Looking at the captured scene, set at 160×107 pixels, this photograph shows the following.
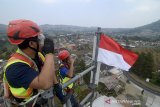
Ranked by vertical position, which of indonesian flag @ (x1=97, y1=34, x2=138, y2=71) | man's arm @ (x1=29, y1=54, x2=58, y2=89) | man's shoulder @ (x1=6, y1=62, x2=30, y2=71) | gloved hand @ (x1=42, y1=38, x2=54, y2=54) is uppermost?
gloved hand @ (x1=42, y1=38, x2=54, y2=54)

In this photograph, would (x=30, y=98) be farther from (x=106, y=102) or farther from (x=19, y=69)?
(x=106, y=102)

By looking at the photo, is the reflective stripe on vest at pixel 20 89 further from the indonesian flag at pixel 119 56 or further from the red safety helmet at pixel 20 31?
the indonesian flag at pixel 119 56

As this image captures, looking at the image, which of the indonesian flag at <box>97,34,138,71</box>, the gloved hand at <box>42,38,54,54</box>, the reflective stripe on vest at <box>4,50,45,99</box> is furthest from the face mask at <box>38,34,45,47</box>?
the indonesian flag at <box>97,34,138,71</box>

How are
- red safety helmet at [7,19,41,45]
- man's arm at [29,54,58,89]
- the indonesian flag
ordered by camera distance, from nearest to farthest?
man's arm at [29,54,58,89] → red safety helmet at [7,19,41,45] → the indonesian flag

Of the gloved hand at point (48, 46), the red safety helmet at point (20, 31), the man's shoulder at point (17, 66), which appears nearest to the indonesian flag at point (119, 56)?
the gloved hand at point (48, 46)

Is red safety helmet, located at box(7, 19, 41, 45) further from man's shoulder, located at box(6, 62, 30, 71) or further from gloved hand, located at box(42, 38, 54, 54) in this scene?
man's shoulder, located at box(6, 62, 30, 71)

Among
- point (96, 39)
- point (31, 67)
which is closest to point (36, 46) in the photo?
point (31, 67)

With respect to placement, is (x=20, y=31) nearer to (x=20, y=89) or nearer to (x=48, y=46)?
(x=48, y=46)
